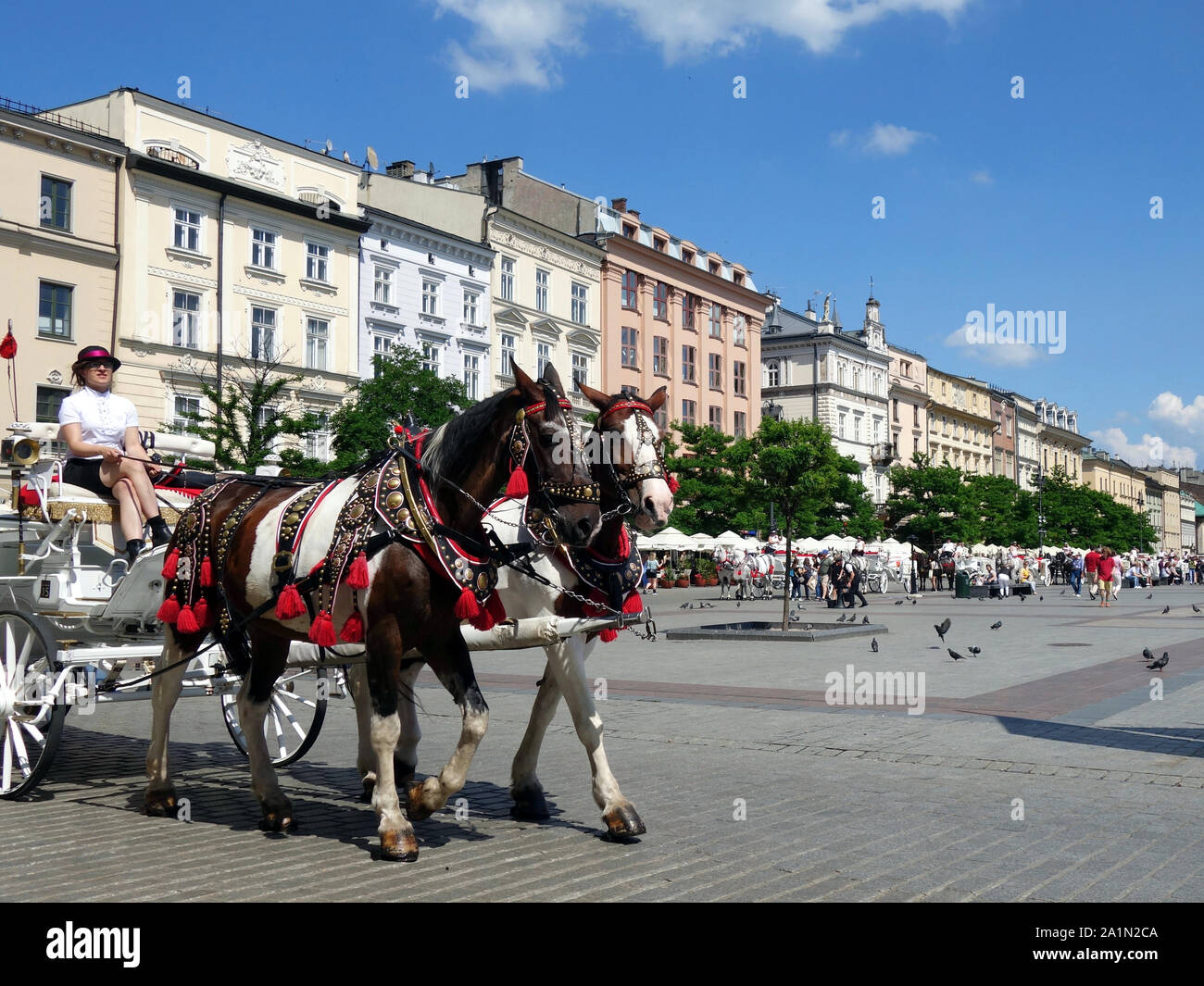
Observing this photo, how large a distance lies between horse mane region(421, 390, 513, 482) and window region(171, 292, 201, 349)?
33.1 meters

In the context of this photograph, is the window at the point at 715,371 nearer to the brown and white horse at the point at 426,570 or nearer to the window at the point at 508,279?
the window at the point at 508,279

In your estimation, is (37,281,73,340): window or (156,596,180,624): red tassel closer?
(156,596,180,624): red tassel

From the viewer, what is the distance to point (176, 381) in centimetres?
3638

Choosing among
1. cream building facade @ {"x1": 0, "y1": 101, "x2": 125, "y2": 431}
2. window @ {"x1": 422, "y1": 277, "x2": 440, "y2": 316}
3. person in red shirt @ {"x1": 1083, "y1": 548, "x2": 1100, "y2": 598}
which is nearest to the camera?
cream building facade @ {"x1": 0, "y1": 101, "x2": 125, "y2": 431}

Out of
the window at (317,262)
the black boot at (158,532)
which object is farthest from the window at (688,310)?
the black boot at (158,532)

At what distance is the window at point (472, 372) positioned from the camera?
158 feet

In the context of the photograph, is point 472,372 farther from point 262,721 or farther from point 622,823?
point 622,823

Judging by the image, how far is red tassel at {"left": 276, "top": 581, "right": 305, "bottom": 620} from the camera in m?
5.92

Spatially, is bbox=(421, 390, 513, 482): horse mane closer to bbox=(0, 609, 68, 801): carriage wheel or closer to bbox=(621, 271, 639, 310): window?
bbox=(0, 609, 68, 801): carriage wheel

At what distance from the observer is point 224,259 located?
38062 mm

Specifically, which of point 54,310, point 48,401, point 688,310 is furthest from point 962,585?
point 54,310

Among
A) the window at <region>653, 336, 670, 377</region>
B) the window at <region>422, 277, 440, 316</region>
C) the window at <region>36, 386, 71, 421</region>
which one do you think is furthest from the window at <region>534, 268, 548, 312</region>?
the window at <region>36, 386, 71, 421</region>

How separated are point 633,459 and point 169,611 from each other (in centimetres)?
291
